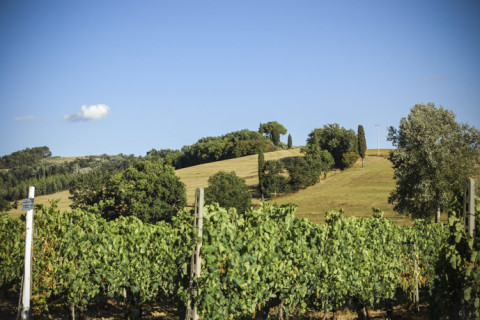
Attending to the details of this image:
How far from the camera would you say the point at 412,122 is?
34.3m

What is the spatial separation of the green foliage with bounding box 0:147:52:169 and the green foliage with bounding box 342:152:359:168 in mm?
102743

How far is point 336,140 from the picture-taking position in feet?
275

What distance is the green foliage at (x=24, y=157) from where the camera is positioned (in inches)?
5074

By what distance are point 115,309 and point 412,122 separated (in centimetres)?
2872

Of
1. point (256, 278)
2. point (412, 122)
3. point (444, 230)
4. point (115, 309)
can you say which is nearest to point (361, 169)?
point (412, 122)

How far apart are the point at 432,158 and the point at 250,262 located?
27.5 m

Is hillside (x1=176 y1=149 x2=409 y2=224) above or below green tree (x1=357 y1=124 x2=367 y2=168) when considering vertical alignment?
below

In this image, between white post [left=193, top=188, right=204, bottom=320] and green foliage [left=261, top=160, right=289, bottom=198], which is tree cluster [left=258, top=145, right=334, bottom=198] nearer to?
green foliage [left=261, top=160, right=289, bottom=198]

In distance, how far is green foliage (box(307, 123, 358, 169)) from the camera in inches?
3246

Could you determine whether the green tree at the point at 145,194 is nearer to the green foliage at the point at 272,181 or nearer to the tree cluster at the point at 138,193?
the tree cluster at the point at 138,193

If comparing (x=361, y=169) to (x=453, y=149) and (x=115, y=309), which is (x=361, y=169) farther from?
(x=115, y=309)

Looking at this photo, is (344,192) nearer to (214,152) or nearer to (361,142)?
(361,142)

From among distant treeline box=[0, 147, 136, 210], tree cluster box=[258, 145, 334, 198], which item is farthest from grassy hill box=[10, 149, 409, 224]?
distant treeline box=[0, 147, 136, 210]

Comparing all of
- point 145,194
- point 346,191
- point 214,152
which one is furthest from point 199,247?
point 214,152
